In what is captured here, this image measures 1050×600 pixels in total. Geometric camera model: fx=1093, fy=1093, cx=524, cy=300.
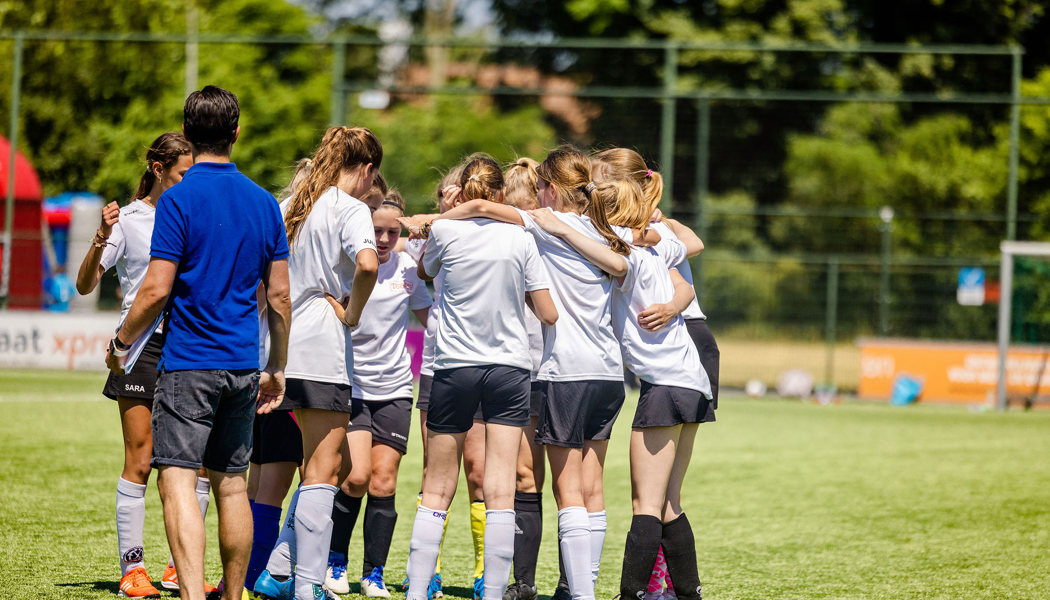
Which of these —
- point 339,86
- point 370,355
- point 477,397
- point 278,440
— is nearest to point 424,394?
point 370,355

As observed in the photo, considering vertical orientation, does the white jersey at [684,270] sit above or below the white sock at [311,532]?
above

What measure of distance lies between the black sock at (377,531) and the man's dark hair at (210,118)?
5.89 feet

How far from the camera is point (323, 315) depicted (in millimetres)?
4074

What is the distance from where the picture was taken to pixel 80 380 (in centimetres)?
1324

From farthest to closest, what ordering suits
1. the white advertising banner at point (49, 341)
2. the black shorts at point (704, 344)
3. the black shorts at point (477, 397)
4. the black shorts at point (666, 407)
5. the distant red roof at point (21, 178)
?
1. the distant red roof at point (21, 178)
2. the white advertising banner at point (49, 341)
3. the black shorts at point (704, 344)
4. the black shorts at point (666, 407)
5. the black shorts at point (477, 397)

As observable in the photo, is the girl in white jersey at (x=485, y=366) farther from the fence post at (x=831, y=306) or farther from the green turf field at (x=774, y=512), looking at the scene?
the fence post at (x=831, y=306)

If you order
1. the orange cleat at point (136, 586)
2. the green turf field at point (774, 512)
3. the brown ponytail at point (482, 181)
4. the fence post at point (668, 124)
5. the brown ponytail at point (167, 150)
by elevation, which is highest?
the fence post at point (668, 124)

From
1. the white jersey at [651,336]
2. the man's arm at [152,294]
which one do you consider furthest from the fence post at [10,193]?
the white jersey at [651,336]

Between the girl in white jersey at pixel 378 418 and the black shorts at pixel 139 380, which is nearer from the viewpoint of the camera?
the black shorts at pixel 139 380

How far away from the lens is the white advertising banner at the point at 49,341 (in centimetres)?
1373

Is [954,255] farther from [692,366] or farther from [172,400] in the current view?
[172,400]

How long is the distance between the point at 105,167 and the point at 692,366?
16.5 meters

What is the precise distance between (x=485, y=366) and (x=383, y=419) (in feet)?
3.08

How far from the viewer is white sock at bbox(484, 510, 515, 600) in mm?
4004
